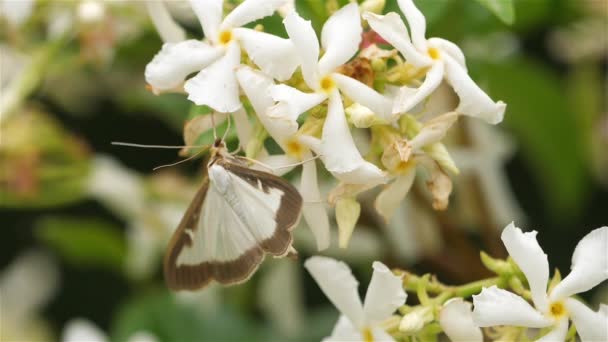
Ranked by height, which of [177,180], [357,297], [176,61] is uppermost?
[176,61]

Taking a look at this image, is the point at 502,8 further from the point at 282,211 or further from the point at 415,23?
the point at 282,211

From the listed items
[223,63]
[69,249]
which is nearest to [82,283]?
[69,249]

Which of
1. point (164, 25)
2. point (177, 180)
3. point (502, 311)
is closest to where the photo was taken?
point (502, 311)

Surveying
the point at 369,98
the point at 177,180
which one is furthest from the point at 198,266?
the point at 177,180

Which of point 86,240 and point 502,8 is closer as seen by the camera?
point 502,8

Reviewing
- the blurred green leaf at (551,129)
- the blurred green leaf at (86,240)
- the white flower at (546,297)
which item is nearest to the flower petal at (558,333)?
the white flower at (546,297)

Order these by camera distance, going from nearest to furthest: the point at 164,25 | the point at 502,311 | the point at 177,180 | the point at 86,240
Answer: the point at 502,311, the point at 164,25, the point at 177,180, the point at 86,240

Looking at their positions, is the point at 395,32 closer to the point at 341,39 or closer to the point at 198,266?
the point at 341,39

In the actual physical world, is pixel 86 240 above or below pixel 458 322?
below
